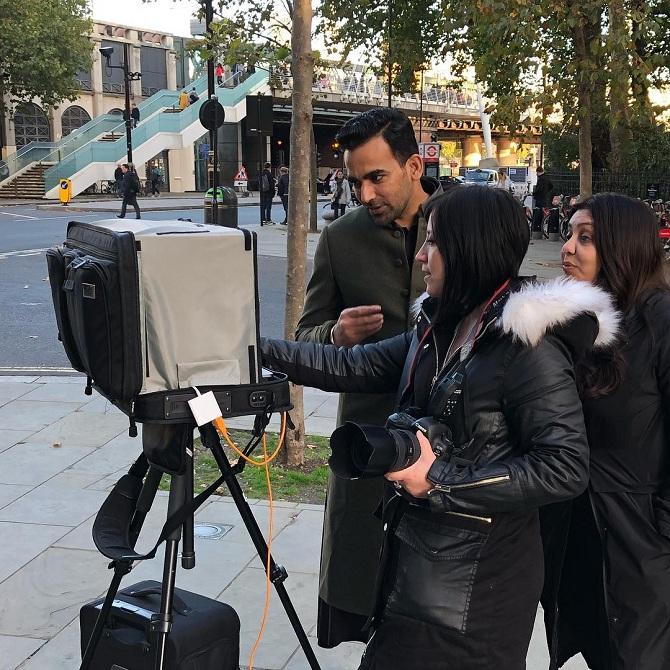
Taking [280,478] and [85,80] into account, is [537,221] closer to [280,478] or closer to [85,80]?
[280,478]

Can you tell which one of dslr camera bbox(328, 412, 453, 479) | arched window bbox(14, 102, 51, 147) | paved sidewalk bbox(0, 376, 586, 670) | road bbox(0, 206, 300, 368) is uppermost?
arched window bbox(14, 102, 51, 147)

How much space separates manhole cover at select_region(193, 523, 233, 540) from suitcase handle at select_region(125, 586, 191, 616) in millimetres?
1729

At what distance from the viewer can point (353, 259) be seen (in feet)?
9.25

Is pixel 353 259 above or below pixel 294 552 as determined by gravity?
above

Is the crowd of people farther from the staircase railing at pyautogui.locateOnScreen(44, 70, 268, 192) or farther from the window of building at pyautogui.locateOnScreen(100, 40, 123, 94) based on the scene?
the window of building at pyautogui.locateOnScreen(100, 40, 123, 94)

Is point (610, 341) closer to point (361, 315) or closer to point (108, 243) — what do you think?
point (361, 315)

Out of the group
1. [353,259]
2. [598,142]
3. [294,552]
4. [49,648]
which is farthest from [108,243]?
[598,142]

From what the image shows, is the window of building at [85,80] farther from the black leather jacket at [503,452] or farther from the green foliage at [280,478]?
the black leather jacket at [503,452]

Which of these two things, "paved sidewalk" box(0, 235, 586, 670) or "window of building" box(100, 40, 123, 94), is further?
"window of building" box(100, 40, 123, 94)

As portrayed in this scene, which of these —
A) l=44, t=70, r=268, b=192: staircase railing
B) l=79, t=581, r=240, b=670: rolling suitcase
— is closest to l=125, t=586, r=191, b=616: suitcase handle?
l=79, t=581, r=240, b=670: rolling suitcase

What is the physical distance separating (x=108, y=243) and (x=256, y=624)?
2.12m

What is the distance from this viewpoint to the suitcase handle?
2584 millimetres

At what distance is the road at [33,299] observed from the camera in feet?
29.1

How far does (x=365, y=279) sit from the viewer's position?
2811 mm
